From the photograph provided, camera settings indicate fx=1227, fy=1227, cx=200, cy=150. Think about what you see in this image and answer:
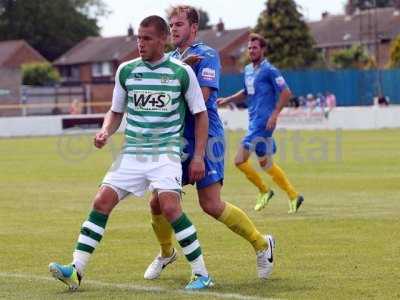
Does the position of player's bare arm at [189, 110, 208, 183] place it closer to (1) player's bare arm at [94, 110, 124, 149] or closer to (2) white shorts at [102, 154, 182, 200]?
(2) white shorts at [102, 154, 182, 200]

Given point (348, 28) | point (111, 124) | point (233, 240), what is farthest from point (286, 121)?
point (348, 28)

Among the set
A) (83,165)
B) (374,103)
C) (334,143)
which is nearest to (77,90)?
(374,103)

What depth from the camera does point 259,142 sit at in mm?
16438

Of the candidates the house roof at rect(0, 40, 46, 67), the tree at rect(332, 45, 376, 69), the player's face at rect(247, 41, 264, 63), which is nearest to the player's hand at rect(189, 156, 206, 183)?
the player's face at rect(247, 41, 264, 63)

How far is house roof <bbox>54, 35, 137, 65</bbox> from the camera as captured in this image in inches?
4956

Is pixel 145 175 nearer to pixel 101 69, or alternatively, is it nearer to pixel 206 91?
pixel 206 91

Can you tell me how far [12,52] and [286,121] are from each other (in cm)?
6815

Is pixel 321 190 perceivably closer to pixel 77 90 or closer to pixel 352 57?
A: pixel 77 90

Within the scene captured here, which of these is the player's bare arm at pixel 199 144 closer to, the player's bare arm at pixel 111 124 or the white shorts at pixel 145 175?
the white shorts at pixel 145 175

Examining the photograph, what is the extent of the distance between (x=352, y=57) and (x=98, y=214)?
269 ft

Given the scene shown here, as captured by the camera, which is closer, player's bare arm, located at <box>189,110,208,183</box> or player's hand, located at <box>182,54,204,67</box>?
player's bare arm, located at <box>189,110,208,183</box>

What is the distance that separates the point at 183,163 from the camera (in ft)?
31.9

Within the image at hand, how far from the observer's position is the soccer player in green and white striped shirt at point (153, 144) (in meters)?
9.08

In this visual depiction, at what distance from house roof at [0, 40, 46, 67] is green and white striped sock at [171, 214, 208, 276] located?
108 meters
